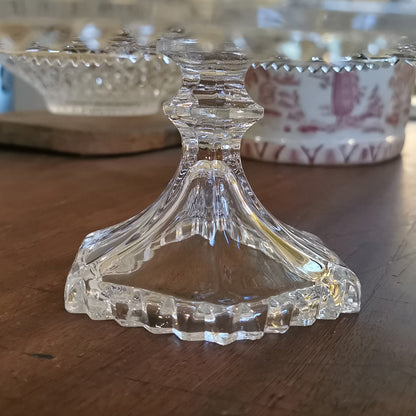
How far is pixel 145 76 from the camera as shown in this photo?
558 mm

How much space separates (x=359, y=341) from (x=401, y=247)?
0.39 feet

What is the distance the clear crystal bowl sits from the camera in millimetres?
524

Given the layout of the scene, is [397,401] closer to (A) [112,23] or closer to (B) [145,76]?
(A) [112,23]

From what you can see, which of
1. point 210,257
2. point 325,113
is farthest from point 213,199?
point 325,113

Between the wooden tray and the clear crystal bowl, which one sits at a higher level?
the clear crystal bowl

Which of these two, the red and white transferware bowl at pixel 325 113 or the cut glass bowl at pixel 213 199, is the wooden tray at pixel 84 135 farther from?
the cut glass bowl at pixel 213 199

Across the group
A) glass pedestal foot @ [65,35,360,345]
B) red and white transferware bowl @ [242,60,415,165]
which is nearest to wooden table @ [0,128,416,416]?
glass pedestal foot @ [65,35,360,345]

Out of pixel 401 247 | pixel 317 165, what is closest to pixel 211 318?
pixel 401 247

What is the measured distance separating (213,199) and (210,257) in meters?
0.03

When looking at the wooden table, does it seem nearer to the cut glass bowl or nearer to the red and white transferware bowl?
the cut glass bowl

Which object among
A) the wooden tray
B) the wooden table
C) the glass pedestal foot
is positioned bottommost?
the wooden tray

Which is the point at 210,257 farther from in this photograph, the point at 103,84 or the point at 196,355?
the point at 103,84

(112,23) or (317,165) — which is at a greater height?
(112,23)

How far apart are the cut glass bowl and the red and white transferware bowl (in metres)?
0.26
